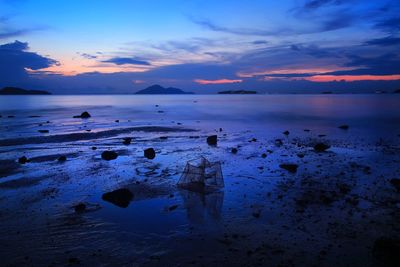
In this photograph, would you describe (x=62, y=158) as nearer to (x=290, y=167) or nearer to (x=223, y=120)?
(x=290, y=167)

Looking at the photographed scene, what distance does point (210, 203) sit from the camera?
1438 cm

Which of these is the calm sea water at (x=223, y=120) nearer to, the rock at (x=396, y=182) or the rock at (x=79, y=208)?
the rock at (x=396, y=182)

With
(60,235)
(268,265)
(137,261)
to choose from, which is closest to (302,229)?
(268,265)

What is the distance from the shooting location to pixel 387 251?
9.59 m

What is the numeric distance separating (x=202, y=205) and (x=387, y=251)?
23.1 feet

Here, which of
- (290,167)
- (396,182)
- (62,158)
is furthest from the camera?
(62,158)

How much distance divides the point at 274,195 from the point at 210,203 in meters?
3.17

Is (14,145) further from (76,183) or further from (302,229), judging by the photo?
(302,229)

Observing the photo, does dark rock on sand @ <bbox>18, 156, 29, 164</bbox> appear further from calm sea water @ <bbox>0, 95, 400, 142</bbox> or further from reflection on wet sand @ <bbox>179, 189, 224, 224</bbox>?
calm sea water @ <bbox>0, 95, 400, 142</bbox>

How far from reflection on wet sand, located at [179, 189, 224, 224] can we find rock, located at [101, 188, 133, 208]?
2.50m

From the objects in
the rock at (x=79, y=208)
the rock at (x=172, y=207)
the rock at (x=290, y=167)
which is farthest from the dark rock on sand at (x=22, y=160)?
the rock at (x=290, y=167)

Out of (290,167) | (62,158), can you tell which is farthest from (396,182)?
(62,158)

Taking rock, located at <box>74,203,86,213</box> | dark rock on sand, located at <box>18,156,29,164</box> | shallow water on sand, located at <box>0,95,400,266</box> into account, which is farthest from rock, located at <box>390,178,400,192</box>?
dark rock on sand, located at <box>18,156,29,164</box>

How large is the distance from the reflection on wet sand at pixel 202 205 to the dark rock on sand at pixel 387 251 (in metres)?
5.43
